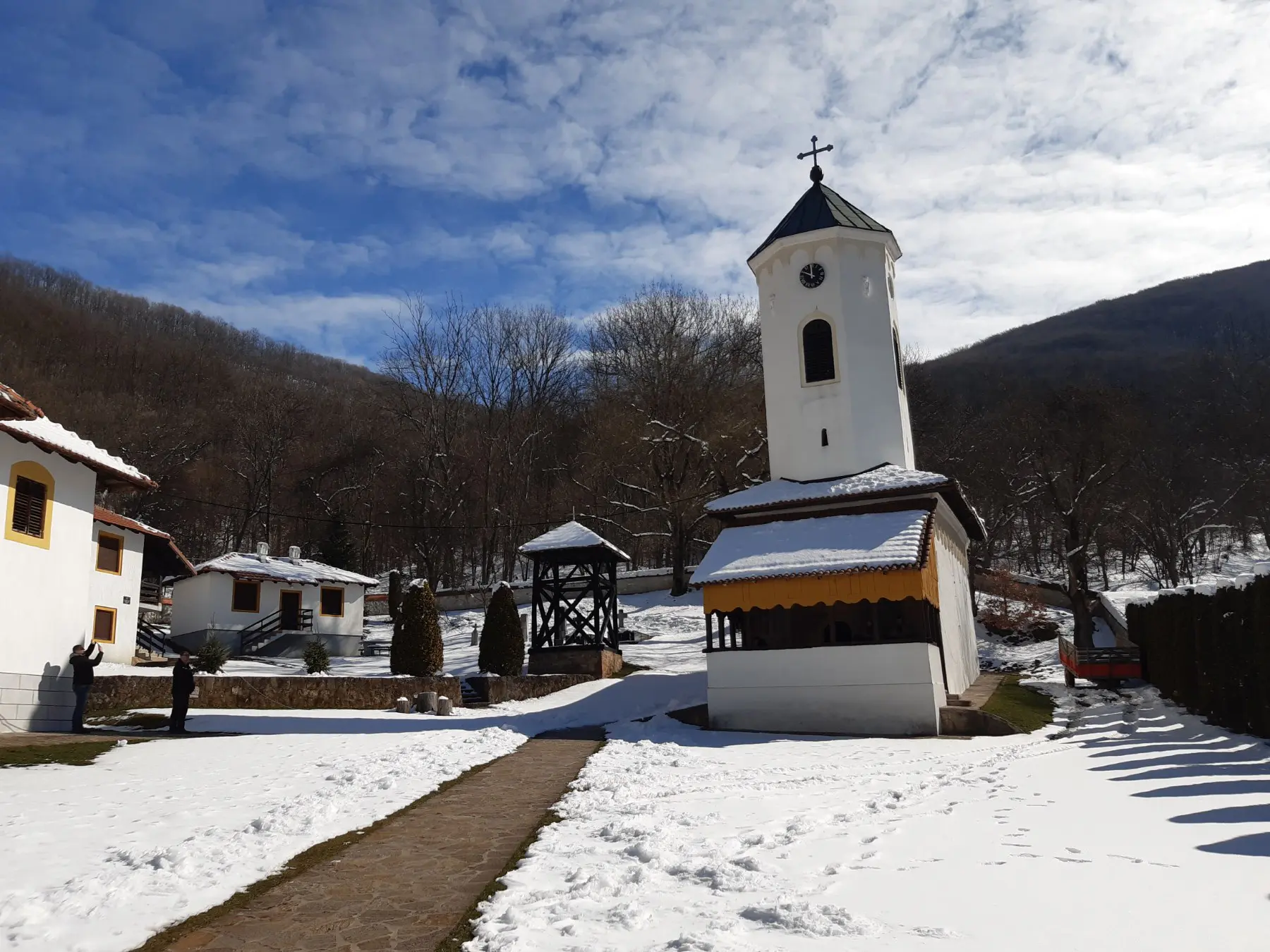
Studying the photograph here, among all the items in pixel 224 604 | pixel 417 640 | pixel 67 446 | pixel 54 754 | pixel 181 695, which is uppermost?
pixel 67 446

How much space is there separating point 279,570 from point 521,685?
15797 mm

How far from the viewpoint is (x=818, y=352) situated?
1980 centimetres

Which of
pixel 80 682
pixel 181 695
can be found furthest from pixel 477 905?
pixel 80 682

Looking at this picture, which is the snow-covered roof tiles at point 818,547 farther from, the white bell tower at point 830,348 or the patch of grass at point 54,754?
the patch of grass at point 54,754

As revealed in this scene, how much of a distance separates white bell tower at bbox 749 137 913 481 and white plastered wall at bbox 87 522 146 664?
19.1 meters

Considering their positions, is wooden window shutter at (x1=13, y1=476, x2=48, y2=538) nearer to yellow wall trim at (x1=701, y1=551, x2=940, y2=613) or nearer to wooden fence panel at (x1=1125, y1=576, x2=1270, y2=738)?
yellow wall trim at (x1=701, y1=551, x2=940, y2=613)

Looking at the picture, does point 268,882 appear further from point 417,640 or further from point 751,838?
point 417,640

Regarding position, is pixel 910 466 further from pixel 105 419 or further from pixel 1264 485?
pixel 105 419

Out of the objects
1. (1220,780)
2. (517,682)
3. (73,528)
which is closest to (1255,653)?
(1220,780)

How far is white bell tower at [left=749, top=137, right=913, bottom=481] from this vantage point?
62.7ft

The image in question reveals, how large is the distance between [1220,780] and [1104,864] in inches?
141

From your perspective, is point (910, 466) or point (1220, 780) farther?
point (910, 466)

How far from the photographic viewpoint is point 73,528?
14852mm

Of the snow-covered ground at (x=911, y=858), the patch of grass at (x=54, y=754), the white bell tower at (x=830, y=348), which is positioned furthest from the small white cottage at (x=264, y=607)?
the snow-covered ground at (x=911, y=858)
